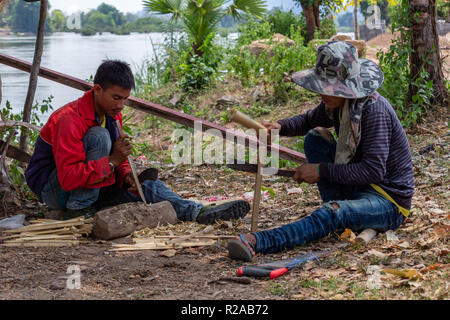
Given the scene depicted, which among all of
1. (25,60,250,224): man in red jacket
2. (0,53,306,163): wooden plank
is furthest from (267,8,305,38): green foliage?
(25,60,250,224): man in red jacket

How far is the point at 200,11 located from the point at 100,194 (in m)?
5.63

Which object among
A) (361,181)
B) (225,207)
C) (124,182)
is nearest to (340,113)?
(361,181)

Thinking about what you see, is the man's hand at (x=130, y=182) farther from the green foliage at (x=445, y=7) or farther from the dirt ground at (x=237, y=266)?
the green foliage at (x=445, y=7)

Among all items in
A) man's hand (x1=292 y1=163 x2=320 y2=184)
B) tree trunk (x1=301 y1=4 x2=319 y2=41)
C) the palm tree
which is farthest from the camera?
tree trunk (x1=301 y1=4 x2=319 y2=41)

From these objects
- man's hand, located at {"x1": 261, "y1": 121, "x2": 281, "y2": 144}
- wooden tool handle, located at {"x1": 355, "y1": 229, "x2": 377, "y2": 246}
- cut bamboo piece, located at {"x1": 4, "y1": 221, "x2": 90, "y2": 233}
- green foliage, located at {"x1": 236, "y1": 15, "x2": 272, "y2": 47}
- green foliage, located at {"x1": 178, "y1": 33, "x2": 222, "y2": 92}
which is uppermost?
green foliage, located at {"x1": 236, "y1": 15, "x2": 272, "y2": 47}

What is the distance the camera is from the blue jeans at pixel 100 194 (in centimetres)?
360

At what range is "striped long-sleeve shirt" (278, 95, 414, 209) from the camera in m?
3.10

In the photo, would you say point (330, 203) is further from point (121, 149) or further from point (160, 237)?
point (121, 149)

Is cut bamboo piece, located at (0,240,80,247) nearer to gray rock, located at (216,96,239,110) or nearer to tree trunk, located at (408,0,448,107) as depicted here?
tree trunk, located at (408,0,448,107)

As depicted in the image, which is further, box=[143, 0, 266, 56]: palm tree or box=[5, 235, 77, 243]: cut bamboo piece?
box=[143, 0, 266, 56]: palm tree

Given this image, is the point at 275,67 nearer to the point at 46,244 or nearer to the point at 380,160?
the point at 380,160

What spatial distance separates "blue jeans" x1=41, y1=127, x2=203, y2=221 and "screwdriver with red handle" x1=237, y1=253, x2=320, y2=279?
1.13 metres

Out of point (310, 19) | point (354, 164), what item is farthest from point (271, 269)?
point (310, 19)

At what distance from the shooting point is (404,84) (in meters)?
6.27
